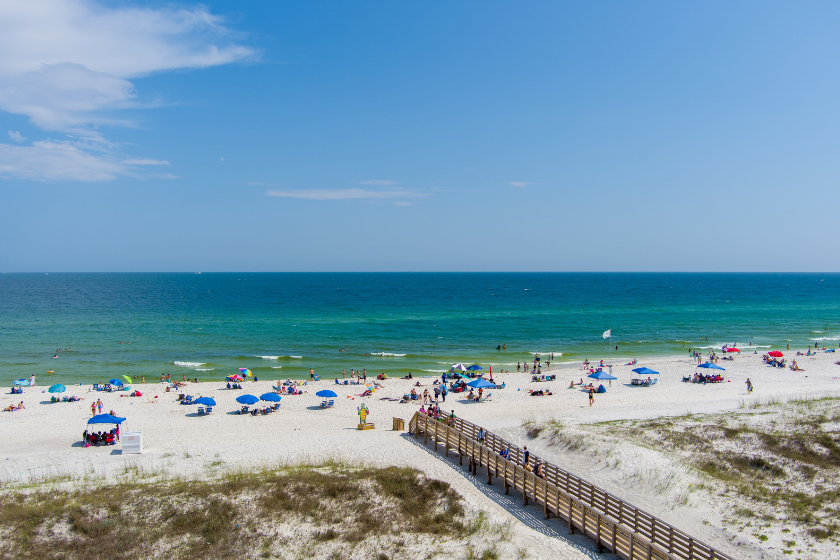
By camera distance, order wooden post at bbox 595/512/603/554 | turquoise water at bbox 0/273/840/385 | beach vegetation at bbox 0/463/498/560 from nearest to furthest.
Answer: beach vegetation at bbox 0/463/498/560 < wooden post at bbox 595/512/603/554 < turquoise water at bbox 0/273/840/385

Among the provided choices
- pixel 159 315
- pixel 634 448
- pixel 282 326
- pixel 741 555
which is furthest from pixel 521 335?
pixel 159 315

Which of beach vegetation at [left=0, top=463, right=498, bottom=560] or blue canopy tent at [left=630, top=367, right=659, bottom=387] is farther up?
beach vegetation at [left=0, top=463, right=498, bottom=560]

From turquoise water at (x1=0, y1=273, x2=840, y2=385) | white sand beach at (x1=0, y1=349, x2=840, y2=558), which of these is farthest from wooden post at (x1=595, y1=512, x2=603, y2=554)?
turquoise water at (x1=0, y1=273, x2=840, y2=385)

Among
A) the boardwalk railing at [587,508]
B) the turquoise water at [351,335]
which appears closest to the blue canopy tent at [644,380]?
the turquoise water at [351,335]

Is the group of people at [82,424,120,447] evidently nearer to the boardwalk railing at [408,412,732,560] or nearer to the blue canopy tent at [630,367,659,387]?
the boardwalk railing at [408,412,732,560]

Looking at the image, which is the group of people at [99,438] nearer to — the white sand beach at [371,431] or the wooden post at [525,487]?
the white sand beach at [371,431]

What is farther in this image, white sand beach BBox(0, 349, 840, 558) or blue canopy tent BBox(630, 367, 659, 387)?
blue canopy tent BBox(630, 367, 659, 387)

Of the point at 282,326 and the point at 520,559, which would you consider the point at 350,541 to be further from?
the point at 282,326
